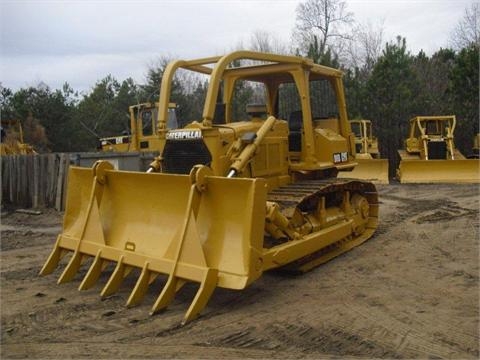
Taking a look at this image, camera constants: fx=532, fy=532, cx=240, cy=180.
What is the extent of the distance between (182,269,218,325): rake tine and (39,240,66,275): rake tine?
235 centimetres

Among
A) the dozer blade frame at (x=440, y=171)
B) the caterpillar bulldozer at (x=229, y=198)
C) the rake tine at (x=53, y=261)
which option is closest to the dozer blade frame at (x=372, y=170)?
the dozer blade frame at (x=440, y=171)

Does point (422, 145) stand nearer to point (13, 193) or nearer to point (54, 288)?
point (13, 193)

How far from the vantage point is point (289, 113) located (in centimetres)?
779

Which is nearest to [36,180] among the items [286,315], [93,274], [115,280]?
[93,274]

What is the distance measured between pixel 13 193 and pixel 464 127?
16.3 m

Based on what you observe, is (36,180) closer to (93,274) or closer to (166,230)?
(93,274)

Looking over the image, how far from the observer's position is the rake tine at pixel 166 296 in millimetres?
4836

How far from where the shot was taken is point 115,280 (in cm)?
541

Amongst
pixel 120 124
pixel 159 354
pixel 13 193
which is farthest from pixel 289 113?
pixel 120 124

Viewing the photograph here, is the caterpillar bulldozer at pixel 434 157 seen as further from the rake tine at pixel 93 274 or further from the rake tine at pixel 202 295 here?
the rake tine at pixel 202 295

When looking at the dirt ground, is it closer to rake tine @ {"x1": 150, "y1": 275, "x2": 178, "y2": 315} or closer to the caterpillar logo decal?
rake tine @ {"x1": 150, "y1": 275, "x2": 178, "y2": 315}

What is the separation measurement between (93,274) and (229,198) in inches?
69.1

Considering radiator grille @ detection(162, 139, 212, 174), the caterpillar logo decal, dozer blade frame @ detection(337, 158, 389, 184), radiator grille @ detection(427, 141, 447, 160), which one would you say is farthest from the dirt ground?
radiator grille @ detection(427, 141, 447, 160)

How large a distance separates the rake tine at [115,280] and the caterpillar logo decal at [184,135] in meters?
1.60
